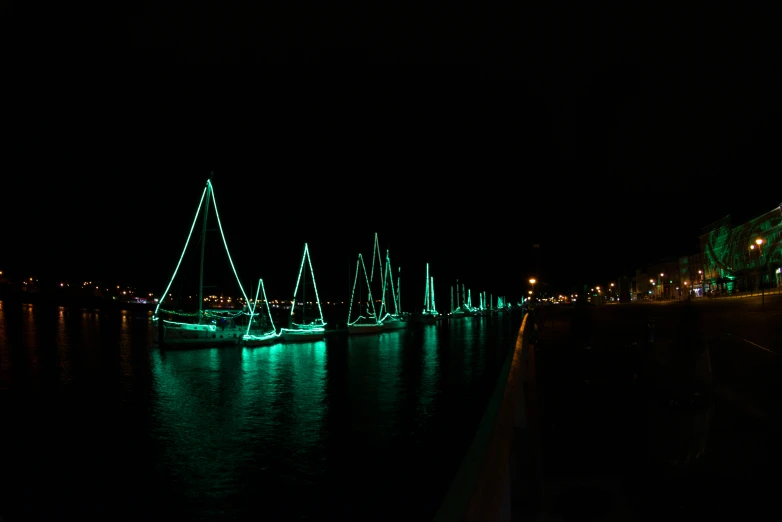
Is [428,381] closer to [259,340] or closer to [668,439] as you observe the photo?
[668,439]

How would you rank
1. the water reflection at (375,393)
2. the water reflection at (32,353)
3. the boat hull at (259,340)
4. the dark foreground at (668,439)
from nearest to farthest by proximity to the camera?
the dark foreground at (668,439) < the water reflection at (375,393) < the water reflection at (32,353) < the boat hull at (259,340)

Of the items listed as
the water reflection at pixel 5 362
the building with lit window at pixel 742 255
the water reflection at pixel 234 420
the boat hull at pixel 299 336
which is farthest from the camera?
the building with lit window at pixel 742 255

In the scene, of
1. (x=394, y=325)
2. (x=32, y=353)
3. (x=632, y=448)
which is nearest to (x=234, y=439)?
(x=632, y=448)

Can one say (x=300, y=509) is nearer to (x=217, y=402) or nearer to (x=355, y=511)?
(x=355, y=511)

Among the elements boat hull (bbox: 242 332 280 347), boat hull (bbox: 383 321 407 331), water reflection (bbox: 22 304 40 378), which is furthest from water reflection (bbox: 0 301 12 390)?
boat hull (bbox: 383 321 407 331)

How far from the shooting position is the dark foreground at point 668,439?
6.34 metres

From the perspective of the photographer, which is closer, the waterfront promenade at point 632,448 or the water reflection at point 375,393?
the waterfront promenade at point 632,448

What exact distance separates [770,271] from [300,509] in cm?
7176

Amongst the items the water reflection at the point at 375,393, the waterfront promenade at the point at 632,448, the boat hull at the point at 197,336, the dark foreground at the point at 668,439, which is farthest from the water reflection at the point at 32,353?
the waterfront promenade at the point at 632,448

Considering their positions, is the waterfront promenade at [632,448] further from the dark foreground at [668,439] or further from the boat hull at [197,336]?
the boat hull at [197,336]

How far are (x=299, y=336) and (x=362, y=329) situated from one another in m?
9.53

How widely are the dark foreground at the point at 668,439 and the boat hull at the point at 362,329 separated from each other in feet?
147

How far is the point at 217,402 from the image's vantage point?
779 inches

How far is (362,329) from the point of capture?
60.6 meters
